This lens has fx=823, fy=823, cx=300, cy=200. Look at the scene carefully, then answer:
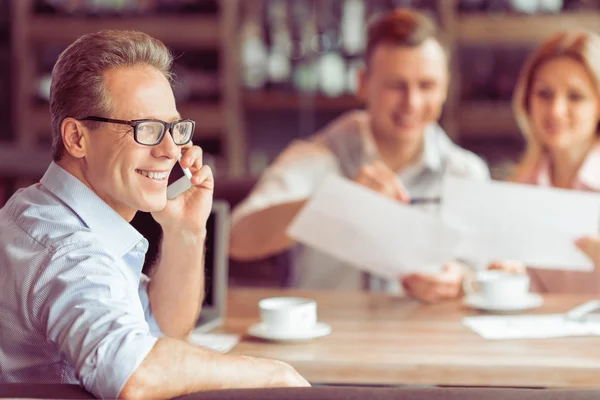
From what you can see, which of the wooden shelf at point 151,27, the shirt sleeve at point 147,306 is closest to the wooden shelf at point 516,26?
the wooden shelf at point 151,27

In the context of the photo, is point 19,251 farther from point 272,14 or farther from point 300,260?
point 272,14

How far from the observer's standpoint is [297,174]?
2.17 metres

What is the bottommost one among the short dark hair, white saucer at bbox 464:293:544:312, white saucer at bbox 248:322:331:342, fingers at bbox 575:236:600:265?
white saucer at bbox 464:293:544:312

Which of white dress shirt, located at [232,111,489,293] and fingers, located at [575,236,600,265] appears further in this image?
white dress shirt, located at [232,111,489,293]

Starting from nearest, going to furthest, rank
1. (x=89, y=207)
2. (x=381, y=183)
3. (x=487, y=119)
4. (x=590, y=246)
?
1. (x=89, y=207)
2. (x=590, y=246)
3. (x=381, y=183)
4. (x=487, y=119)

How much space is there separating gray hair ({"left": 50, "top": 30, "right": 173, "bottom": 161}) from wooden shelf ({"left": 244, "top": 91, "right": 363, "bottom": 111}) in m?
3.03

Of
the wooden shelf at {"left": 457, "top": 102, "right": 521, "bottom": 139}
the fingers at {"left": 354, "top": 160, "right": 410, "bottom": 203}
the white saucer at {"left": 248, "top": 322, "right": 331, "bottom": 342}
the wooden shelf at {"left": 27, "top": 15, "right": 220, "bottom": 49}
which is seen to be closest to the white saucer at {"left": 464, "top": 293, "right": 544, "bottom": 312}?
the fingers at {"left": 354, "top": 160, "right": 410, "bottom": 203}

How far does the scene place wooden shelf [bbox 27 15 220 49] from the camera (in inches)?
154

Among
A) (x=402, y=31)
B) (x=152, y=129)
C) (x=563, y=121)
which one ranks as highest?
(x=402, y=31)

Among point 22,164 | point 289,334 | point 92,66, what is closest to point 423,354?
point 289,334

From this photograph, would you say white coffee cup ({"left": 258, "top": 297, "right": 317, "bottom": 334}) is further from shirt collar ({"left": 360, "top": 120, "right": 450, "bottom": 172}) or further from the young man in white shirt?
shirt collar ({"left": 360, "top": 120, "right": 450, "bottom": 172})

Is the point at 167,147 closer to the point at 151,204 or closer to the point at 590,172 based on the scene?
the point at 151,204

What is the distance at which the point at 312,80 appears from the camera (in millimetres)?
3898

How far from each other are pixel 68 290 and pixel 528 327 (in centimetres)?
93
